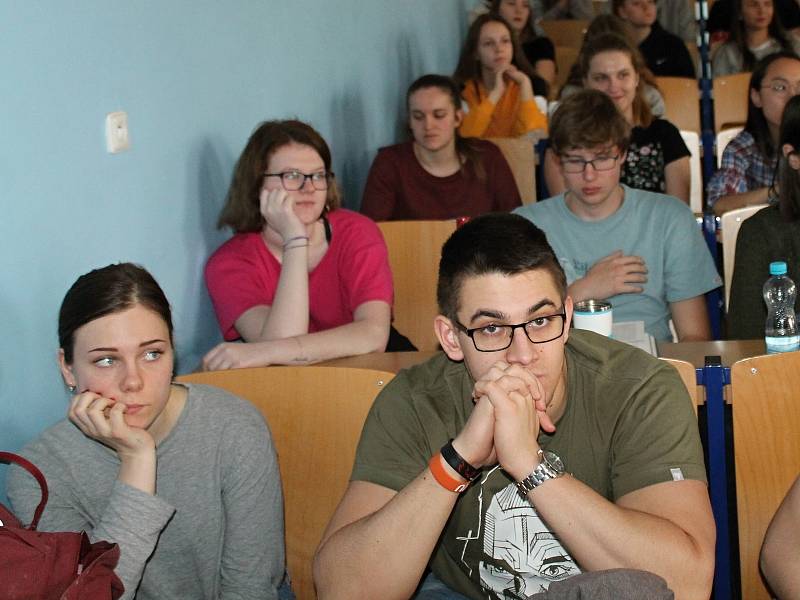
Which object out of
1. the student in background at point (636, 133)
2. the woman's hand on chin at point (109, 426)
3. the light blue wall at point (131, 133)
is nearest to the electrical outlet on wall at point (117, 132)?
the light blue wall at point (131, 133)

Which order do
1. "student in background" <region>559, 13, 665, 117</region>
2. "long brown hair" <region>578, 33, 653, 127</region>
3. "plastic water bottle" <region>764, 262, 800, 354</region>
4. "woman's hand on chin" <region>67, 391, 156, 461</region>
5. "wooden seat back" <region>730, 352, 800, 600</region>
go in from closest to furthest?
"woman's hand on chin" <region>67, 391, 156, 461</region> < "wooden seat back" <region>730, 352, 800, 600</region> < "plastic water bottle" <region>764, 262, 800, 354</region> < "long brown hair" <region>578, 33, 653, 127</region> < "student in background" <region>559, 13, 665, 117</region>

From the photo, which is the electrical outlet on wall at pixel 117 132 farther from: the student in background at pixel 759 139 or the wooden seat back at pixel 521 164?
the student in background at pixel 759 139

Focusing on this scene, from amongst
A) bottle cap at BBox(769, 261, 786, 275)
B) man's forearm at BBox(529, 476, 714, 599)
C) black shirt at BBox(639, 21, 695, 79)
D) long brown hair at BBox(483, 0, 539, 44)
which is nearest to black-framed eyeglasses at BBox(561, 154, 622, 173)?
bottle cap at BBox(769, 261, 786, 275)

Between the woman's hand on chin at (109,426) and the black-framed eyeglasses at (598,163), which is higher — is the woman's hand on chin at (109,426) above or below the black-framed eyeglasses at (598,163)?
below

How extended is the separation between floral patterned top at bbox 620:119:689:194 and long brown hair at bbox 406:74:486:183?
0.57 metres

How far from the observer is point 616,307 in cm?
316

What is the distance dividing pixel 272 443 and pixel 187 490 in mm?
174

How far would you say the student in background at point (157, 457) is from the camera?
1929mm

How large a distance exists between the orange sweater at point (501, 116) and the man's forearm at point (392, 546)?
3739 mm

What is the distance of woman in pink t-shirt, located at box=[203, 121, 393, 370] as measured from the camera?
288 centimetres

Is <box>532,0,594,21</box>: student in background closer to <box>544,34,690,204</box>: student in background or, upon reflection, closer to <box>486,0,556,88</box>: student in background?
<box>486,0,556,88</box>: student in background

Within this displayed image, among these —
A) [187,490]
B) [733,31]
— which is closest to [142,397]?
[187,490]

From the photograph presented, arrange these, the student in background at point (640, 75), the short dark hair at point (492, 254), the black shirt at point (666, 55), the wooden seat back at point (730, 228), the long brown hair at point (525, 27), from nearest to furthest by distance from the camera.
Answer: the short dark hair at point (492, 254) < the wooden seat back at point (730, 228) < the student in background at point (640, 75) < the black shirt at point (666, 55) < the long brown hair at point (525, 27)

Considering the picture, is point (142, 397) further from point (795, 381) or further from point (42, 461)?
point (795, 381)
